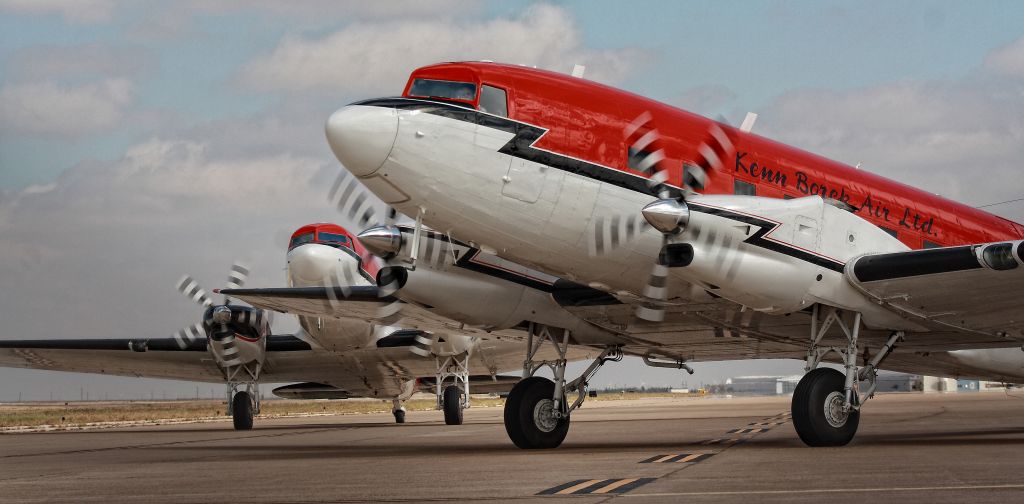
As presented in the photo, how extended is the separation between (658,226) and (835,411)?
4.08 m

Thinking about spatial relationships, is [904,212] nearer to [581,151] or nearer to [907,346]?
[907,346]

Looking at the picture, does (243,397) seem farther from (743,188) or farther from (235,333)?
(743,188)

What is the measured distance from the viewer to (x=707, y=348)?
20.5 m

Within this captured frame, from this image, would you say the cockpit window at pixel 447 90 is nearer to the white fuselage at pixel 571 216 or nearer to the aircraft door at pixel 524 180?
the white fuselage at pixel 571 216

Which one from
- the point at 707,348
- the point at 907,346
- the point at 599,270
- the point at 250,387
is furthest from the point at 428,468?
the point at 250,387

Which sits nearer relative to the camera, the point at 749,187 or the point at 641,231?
the point at 641,231

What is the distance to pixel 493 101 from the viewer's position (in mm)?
15102

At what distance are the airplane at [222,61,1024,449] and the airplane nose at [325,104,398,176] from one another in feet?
0.07

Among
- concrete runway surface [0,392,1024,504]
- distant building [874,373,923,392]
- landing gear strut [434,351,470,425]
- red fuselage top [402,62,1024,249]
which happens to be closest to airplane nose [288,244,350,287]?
concrete runway surface [0,392,1024,504]

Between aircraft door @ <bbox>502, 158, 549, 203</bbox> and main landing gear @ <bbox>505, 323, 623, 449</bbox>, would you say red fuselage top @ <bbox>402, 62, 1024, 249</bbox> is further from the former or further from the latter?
main landing gear @ <bbox>505, 323, 623, 449</bbox>

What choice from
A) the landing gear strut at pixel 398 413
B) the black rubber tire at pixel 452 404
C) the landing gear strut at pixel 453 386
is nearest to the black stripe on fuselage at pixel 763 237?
the landing gear strut at pixel 453 386

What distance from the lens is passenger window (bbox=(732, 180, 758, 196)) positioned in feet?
54.6

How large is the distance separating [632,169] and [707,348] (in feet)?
20.0

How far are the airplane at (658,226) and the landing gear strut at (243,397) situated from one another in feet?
56.0
